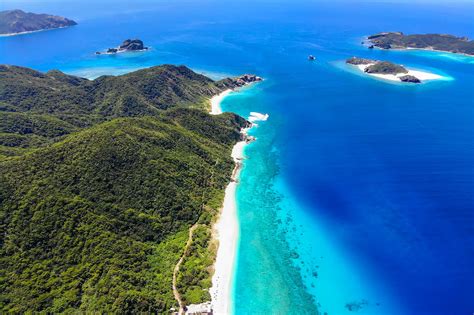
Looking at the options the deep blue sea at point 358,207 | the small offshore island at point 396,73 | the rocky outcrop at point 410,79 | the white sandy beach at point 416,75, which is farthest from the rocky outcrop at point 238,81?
the rocky outcrop at point 410,79

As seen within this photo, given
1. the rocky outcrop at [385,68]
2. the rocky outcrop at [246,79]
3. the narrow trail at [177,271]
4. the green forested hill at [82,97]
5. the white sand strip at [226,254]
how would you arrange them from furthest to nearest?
the rocky outcrop at [385,68] < the rocky outcrop at [246,79] < the green forested hill at [82,97] < the white sand strip at [226,254] < the narrow trail at [177,271]

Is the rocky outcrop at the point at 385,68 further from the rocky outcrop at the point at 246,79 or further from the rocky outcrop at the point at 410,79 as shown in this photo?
the rocky outcrop at the point at 246,79

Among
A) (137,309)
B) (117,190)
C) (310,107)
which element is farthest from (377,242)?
(310,107)

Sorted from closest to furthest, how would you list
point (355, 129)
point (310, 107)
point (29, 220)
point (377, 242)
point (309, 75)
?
point (29, 220), point (377, 242), point (355, 129), point (310, 107), point (309, 75)

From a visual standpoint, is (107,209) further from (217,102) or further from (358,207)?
(217,102)

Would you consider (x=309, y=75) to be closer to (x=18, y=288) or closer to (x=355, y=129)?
(x=355, y=129)

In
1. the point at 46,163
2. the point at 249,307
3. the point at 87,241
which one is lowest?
the point at 249,307

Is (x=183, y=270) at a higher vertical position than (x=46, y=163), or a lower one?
lower
